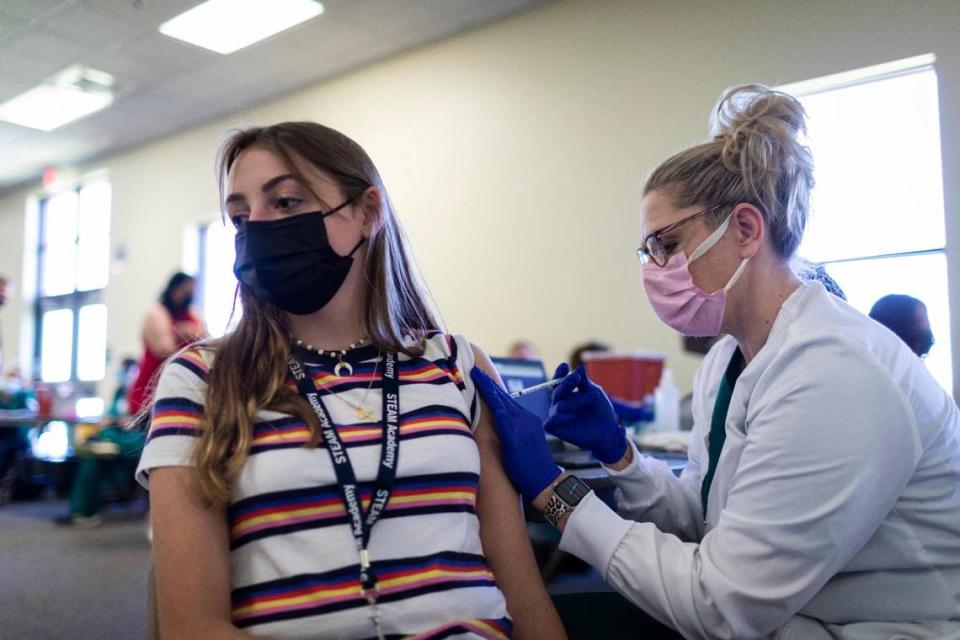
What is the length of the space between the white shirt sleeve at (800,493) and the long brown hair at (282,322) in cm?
54

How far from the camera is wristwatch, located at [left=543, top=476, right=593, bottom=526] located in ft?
4.10

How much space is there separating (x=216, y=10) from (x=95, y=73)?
164 cm

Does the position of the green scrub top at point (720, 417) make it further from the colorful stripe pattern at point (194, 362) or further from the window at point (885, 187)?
the window at point (885, 187)

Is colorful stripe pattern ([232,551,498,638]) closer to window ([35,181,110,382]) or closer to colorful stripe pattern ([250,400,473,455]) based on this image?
colorful stripe pattern ([250,400,473,455])

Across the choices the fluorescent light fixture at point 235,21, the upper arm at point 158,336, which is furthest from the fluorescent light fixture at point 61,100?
the upper arm at point 158,336

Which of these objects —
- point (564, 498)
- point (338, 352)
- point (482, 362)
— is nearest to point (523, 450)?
point (564, 498)

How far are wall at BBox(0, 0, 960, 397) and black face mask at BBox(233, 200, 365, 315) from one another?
2.92m

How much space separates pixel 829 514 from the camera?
102cm

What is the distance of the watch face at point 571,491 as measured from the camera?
1.25 meters

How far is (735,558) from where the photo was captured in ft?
3.50

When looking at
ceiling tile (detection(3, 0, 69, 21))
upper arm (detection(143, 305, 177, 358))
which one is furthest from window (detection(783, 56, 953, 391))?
ceiling tile (detection(3, 0, 69, 21))

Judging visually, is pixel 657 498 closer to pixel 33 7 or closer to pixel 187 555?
pixel 187 555

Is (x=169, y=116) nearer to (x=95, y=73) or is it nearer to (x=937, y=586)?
(x=95, y=73)

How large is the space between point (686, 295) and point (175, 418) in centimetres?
82
